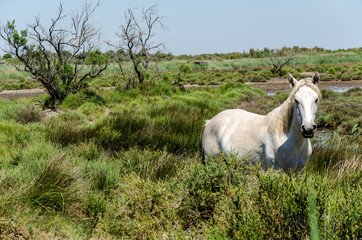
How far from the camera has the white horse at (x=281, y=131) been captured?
3.69m

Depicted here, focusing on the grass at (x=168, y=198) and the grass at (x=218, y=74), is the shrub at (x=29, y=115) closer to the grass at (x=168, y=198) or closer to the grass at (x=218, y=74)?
the grass at (x=168, y=198)

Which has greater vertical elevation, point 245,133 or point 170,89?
point 245,133

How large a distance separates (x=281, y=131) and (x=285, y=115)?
20 cm

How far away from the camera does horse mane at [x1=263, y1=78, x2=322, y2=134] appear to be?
393 cm

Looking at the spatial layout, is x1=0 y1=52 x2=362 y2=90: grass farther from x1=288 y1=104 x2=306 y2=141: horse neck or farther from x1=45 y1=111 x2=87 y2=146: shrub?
x1=288 y1=104 x2=306 y2=141: horse neck

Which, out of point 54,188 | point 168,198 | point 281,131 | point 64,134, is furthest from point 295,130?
point 64,134

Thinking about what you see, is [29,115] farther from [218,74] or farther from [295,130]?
[218,74]

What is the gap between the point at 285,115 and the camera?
13.8 ft

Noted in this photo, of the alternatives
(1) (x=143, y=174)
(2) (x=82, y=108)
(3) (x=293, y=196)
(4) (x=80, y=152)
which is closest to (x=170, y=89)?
(2) (x=82, y=108)

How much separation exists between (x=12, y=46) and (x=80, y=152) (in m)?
12.5

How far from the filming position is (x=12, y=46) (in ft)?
53.0

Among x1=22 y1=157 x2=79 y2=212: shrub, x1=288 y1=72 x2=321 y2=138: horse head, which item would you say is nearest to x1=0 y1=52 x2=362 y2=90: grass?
x1=22 y1=157 x2=79 y2=212: shrub

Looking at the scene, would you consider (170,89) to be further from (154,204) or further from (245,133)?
(154,204)

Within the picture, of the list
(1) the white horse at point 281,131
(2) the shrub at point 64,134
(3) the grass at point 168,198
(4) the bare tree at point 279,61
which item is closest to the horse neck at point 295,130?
(1) the white horse at point 281,131
